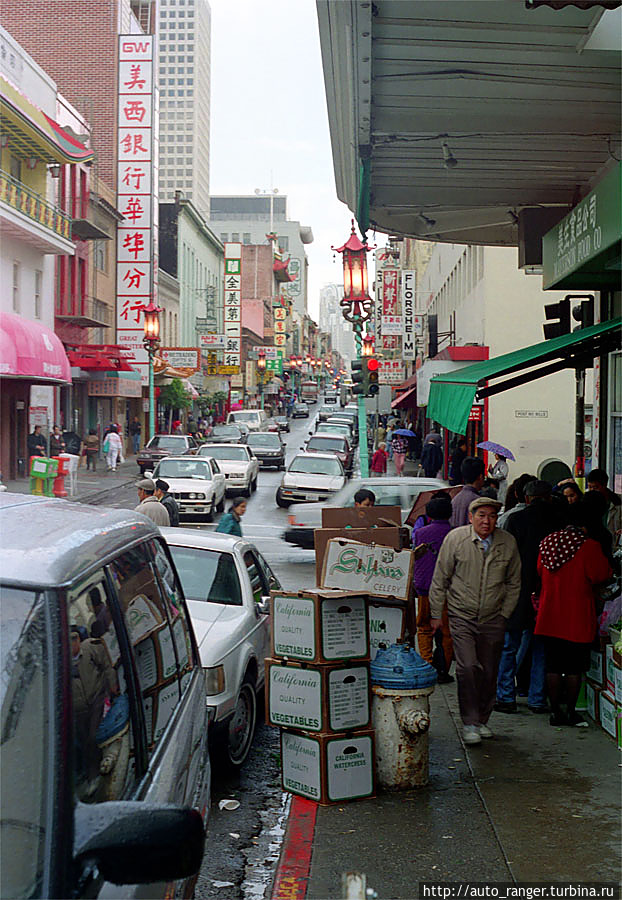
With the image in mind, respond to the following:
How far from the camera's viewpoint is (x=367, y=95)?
7.46 meters

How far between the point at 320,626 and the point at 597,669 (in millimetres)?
2703

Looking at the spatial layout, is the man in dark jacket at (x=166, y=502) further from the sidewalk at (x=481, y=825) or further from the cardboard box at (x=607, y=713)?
the cardboard box at (x=607, y=713)

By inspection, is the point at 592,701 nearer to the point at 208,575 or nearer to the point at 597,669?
the point at 597,669

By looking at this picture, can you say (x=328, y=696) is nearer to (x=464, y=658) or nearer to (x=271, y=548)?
(x=464, y=658)

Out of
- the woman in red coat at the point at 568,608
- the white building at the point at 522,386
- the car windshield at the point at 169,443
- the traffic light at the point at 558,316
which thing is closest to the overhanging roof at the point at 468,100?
the traffic light at the point at 558,316

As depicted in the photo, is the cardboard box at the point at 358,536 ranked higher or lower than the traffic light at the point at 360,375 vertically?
lower

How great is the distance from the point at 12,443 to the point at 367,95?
28.4m

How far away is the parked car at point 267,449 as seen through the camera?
4004 centimetres

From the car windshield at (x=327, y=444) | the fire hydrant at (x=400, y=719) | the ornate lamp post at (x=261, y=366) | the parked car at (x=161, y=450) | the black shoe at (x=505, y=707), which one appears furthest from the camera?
the ornate lamp post at (x=261, y=366)

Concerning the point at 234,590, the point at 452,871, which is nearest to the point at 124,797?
the point at 452,871

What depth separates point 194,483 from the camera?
2439cm

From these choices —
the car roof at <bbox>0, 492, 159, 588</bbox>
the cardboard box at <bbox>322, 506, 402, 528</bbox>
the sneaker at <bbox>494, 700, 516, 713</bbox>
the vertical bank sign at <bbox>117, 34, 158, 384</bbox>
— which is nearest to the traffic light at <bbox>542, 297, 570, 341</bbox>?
the cardboard box at <bbox>322, 506, 402, 528</bbox>

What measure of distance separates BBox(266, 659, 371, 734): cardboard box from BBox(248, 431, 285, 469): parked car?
3354 cm

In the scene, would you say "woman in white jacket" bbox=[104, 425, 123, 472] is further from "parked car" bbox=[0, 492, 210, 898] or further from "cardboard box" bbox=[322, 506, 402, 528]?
"parked car" bbox=[0, 492, 210, 898]
